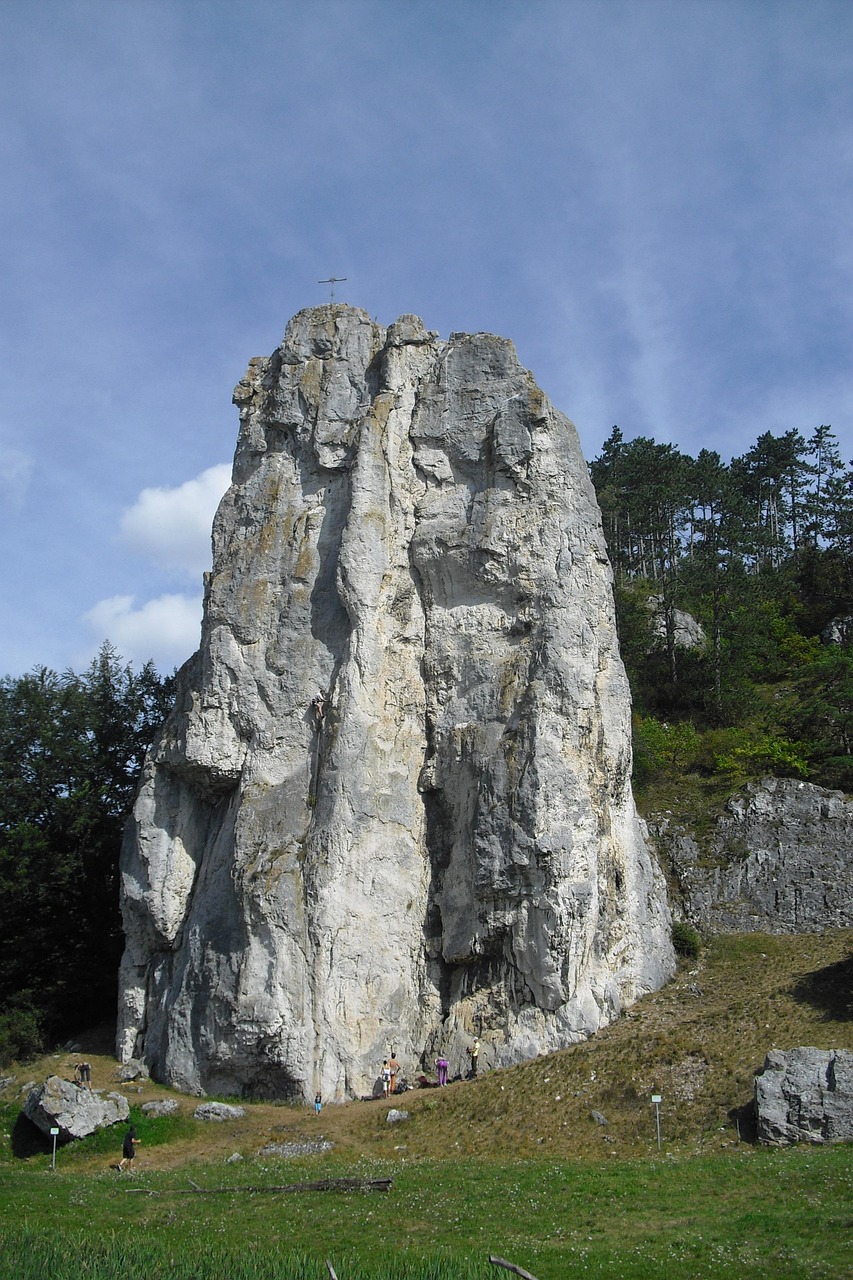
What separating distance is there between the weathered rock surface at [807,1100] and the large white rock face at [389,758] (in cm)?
603

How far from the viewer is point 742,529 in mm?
48688

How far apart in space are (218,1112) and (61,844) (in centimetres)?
1382

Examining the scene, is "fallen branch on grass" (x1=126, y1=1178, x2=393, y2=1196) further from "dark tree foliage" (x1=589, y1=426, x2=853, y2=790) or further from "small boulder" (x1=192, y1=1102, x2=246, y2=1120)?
"dark tree foliage" (x1=589, y1=426, x2=853, y2=790)

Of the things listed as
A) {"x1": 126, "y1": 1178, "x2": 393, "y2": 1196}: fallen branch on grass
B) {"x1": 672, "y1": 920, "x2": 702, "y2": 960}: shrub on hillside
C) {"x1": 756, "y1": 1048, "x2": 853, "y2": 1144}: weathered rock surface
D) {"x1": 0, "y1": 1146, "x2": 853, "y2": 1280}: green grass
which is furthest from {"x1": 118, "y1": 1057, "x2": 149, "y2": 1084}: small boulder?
{"x1": 756, "y1": 1048, "x2": 853, "y2": 1144}: weathered rock surface

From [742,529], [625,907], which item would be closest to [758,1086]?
[625,907]

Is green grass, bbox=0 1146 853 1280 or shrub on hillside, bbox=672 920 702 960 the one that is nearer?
green grass, bbox=0 1146 853 1280

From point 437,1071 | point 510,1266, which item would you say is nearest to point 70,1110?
point 437,1071

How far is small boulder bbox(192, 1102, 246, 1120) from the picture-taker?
2284 cm

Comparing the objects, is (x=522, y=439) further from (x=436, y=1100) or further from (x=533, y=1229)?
(x=533, y=1229)

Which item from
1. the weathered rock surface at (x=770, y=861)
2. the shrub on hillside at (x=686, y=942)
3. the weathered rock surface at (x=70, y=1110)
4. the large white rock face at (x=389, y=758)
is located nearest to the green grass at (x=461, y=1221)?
the weathered rock surface at (x=70, y=1110)

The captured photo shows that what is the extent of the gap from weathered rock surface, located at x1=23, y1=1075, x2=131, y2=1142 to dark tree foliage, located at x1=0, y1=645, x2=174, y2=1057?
7.14 meters

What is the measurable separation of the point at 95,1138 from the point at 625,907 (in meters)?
13.2

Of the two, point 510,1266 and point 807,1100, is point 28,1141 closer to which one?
point 510,1266

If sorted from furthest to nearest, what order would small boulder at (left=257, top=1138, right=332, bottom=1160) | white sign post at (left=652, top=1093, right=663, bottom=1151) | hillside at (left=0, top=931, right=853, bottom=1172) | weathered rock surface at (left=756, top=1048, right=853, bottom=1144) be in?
small boulder at (left=257, top=1138, right=332, bottom=1160) → hillside at (left=0, top=931, right=853, bottom=1172) → white sign post at (left=652, top=1093, right=663, bottom=1151) → weathered rock surface at (left=756, top=1048, right=853, bottom=1144)
